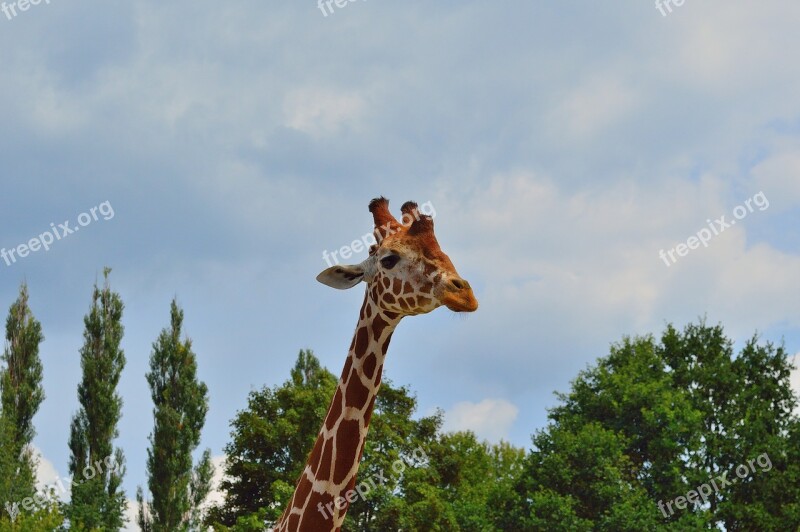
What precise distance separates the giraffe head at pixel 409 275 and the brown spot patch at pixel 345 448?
1.01 m

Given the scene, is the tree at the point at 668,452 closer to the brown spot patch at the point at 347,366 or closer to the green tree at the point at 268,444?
the green tree at the point at 268,444

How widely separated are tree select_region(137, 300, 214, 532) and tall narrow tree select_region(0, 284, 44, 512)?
488 cm

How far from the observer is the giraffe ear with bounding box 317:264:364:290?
24.7 feet

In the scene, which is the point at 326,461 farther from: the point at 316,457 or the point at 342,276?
the point at 342,276

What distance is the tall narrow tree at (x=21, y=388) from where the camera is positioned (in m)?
36.7

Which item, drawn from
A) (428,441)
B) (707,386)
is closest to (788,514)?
(707,386)

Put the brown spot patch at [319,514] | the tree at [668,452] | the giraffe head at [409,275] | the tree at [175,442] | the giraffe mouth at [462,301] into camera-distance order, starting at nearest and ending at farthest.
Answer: the giraffe mouth at [462,301], the giraffe head at [409,275], the brown spot patch at [319,514], the tree at [668,452], the tree at [175,442]

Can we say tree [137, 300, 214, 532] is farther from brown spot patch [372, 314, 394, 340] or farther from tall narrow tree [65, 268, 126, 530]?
brown spot patch [372, 314, 394, 340]

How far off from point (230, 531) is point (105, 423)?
26.8ft

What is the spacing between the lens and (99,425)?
1506 inches

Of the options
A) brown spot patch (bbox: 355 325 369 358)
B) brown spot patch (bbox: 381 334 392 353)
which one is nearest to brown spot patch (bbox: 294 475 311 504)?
brown spot patch (bbox: 355 325 369 358)

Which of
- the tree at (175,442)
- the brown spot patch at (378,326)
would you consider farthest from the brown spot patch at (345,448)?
the tree at (175,442)

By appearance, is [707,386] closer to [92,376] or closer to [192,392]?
[192,392]

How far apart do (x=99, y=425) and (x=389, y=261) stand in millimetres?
34055
